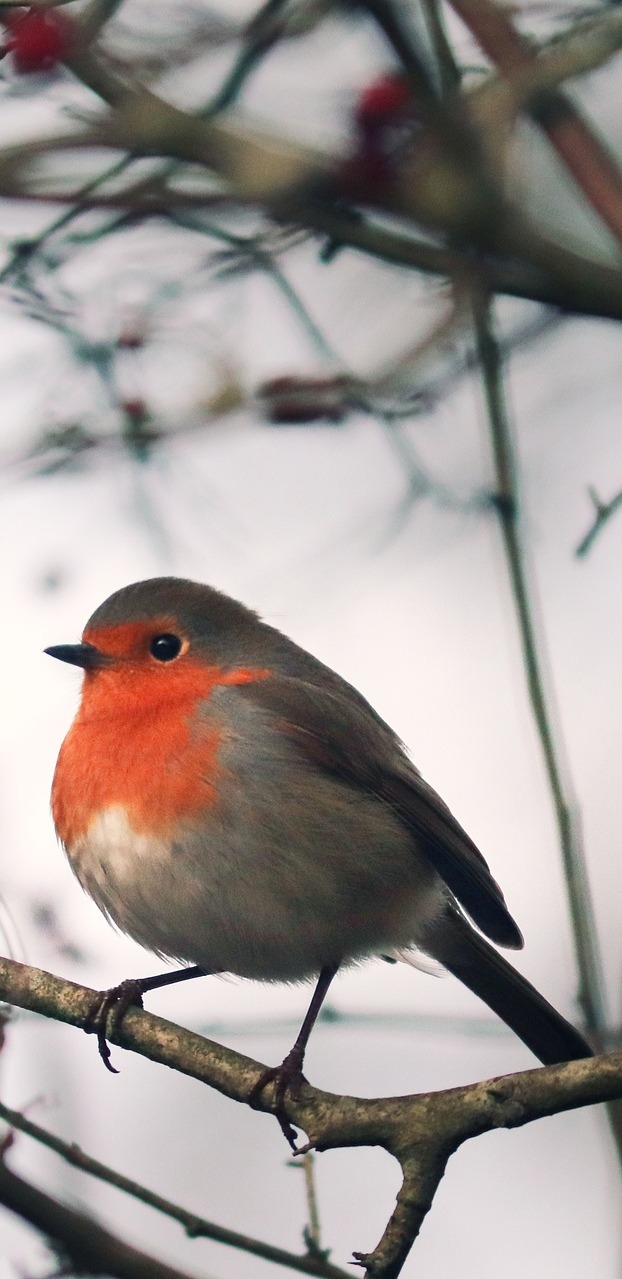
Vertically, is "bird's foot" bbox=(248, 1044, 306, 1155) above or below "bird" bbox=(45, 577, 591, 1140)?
below

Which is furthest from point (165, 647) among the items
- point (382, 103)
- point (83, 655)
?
point (382, 103)

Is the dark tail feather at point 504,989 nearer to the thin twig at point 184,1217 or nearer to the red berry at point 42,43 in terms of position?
the thin twig at point 184,1217

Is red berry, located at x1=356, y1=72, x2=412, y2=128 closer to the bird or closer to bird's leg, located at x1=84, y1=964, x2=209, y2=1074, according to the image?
the bird

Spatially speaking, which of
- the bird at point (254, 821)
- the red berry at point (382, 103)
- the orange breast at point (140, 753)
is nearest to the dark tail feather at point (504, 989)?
the bird at point (254, 821)

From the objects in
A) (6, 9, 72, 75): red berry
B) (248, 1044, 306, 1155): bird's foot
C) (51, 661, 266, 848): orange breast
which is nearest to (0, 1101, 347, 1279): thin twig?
(248, 1044, 306, 1155): bird's foot

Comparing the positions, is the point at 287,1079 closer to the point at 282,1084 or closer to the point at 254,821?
the point at 282,1084

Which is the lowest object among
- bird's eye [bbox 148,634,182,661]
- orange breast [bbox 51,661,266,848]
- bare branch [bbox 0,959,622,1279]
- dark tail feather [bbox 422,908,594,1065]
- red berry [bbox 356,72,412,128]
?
dark tail feather [bbox 422,908,594,1065]
